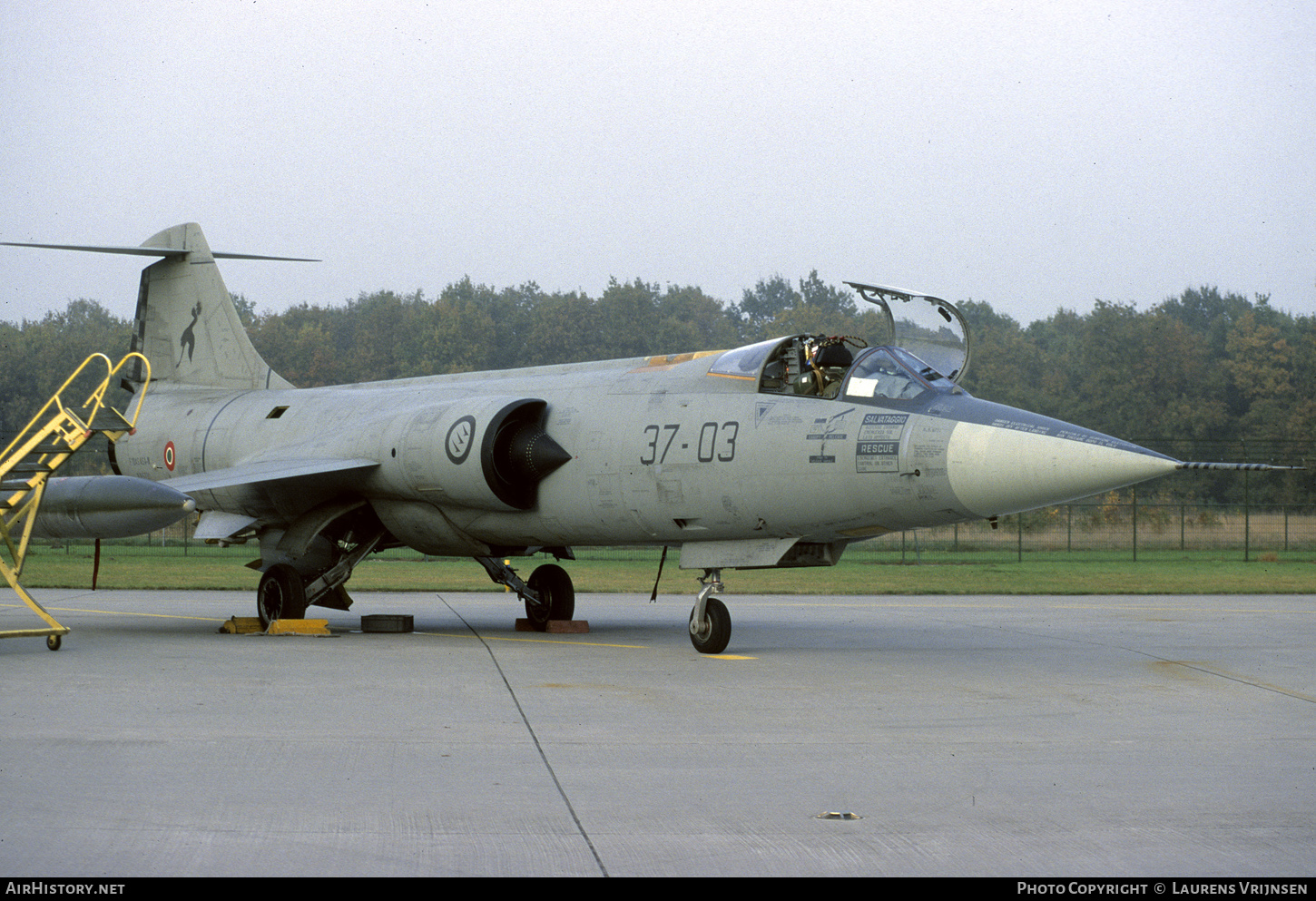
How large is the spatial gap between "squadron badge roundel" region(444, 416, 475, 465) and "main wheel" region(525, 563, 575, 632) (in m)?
2.36

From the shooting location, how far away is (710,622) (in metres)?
11.0

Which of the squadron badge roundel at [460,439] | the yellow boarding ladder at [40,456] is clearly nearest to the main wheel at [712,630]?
the squadron badge roundel at [460,439]

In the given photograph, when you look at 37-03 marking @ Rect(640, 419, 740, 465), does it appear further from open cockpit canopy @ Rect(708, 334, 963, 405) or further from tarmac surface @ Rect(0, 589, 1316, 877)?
tarmac surface @ Rect(0, 589, 1316, 877)

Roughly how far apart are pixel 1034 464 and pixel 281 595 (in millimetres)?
8080

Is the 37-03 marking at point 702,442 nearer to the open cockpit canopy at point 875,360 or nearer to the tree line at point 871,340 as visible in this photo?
the open cockpit canopy at point 875,360

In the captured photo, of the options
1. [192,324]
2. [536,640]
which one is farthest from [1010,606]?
[192,324]

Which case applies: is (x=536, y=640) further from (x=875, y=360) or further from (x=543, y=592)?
(x=875, y=360)

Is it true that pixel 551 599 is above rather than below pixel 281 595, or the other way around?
below

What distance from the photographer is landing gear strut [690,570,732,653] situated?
35.9 ft

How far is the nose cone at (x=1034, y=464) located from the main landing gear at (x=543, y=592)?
230 inches

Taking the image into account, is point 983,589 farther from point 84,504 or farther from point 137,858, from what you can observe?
point 137,858

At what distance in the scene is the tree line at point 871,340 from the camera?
59.2m

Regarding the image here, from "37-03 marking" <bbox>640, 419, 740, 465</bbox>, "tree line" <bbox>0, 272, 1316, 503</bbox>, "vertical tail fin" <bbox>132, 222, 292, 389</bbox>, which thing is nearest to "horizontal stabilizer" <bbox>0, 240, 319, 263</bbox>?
"vertical tail fin" <bbox>132, 222, 292, 389</bbox>

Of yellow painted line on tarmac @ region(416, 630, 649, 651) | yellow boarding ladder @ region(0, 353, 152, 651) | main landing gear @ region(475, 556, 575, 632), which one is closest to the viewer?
yellow boarding ladder @ region(0, 353, 152, 651)
